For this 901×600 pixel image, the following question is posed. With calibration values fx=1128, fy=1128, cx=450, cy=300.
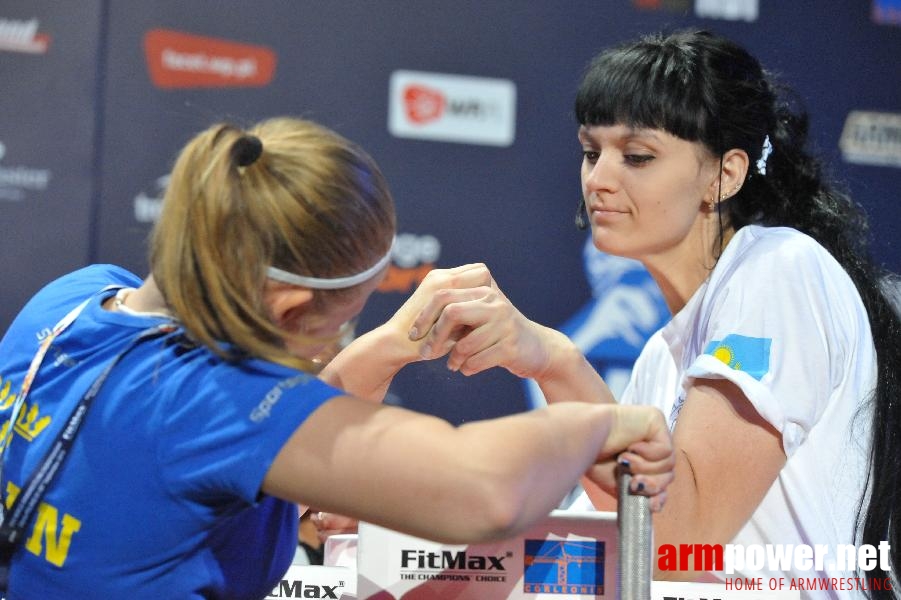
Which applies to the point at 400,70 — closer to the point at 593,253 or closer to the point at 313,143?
the point at 593,253

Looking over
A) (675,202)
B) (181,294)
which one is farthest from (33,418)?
(675,202)

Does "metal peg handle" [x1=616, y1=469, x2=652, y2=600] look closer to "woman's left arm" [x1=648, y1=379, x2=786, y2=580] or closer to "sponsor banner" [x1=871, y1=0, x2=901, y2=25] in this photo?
"woman's left arm" [x1=648, y1=379, x2=786, y2=580]

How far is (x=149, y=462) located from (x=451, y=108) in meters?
2.45

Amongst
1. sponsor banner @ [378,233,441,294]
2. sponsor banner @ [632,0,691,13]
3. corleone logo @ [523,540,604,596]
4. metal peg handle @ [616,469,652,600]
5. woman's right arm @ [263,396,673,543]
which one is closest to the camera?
woman's right arm @ [263,396,673,543]

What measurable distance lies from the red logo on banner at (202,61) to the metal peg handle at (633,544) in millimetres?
2419

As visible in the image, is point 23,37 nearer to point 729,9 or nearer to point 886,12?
point 729,9

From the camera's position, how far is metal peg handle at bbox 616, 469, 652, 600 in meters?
1.10

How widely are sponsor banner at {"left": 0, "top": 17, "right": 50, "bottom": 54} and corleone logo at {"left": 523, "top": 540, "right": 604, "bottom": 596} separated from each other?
2.49 m

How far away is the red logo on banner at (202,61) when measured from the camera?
322 centimetres

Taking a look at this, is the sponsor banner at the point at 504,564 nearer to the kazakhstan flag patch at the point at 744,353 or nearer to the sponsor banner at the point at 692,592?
the sponsor banner at the point at 692,592

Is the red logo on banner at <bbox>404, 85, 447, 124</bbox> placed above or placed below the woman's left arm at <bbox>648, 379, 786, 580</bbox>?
above

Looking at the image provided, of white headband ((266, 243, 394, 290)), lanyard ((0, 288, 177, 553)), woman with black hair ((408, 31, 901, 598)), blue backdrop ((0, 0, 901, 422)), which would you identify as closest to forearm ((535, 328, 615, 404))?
woman with black hair ((408, 31, 901, 598))

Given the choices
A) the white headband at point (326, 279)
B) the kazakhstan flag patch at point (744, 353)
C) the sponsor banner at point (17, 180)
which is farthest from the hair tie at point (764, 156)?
the sponsor banner at point (17, 180)

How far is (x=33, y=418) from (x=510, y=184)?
2.38 metres
